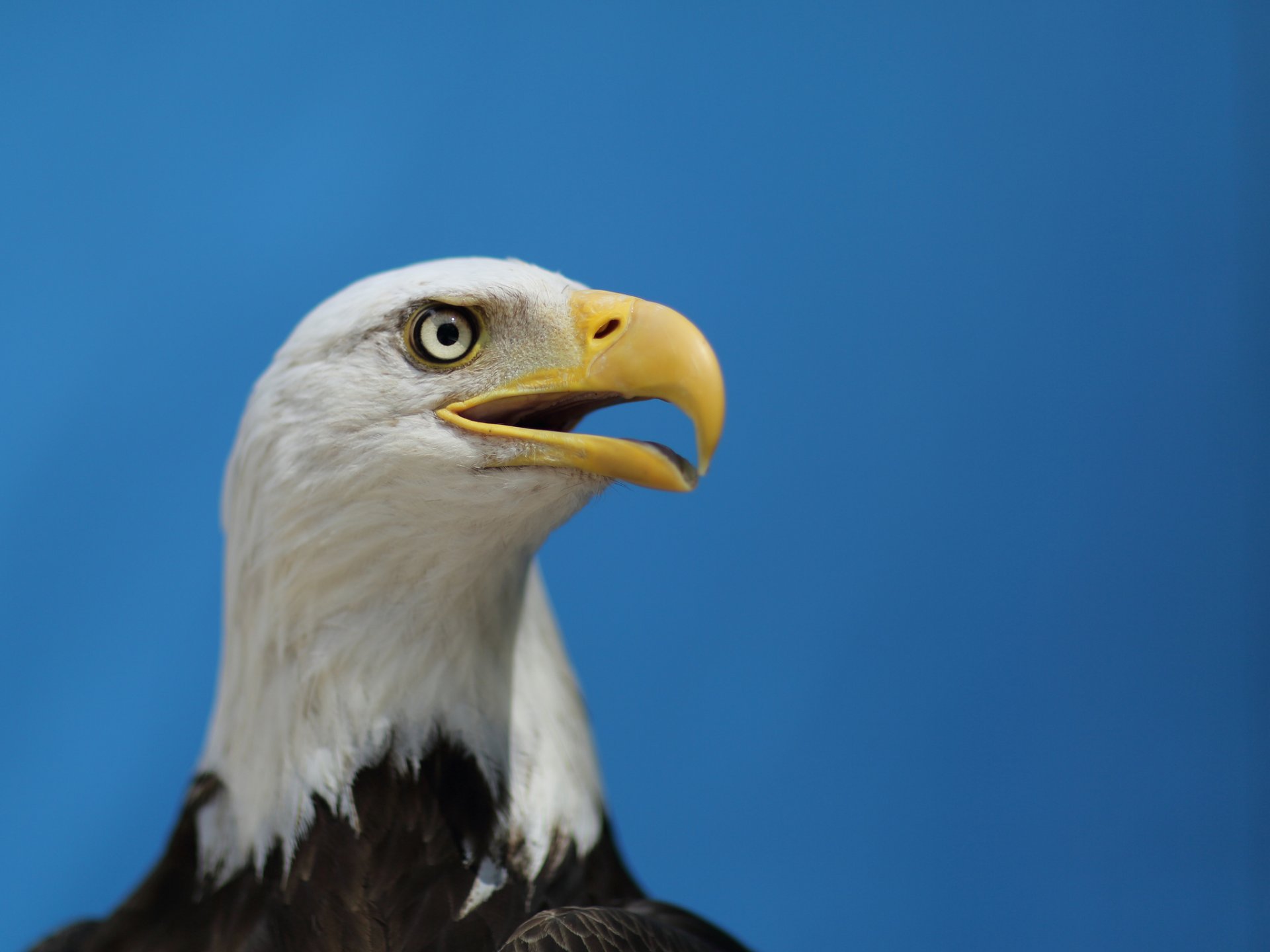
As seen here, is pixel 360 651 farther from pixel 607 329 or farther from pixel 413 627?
pixel 607 329

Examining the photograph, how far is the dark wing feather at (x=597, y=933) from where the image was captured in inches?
55.6

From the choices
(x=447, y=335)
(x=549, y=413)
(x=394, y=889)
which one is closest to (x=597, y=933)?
(x=394, y=889)

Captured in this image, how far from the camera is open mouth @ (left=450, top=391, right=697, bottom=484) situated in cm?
143

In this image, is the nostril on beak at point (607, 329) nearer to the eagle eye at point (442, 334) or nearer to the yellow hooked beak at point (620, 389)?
the yellow hooked beak at point (620, 389)

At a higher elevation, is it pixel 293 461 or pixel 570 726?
pixel 293 461

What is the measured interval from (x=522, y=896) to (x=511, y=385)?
73 cm

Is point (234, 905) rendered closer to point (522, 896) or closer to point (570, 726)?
point (522, 896)

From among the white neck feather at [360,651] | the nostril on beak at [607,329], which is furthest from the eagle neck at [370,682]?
the nostril on beak at [607,329]

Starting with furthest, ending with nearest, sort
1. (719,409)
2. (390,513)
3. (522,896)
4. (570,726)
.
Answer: (570,726)
(522,896)
(390,513)
(719,409)

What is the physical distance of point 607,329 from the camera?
147 centimetres

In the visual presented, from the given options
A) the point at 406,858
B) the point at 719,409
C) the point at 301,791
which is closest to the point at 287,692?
the point at 301,791

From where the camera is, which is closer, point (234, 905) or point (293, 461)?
point (293, 461)

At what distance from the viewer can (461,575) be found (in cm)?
156

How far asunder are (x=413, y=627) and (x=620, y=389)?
458mm
